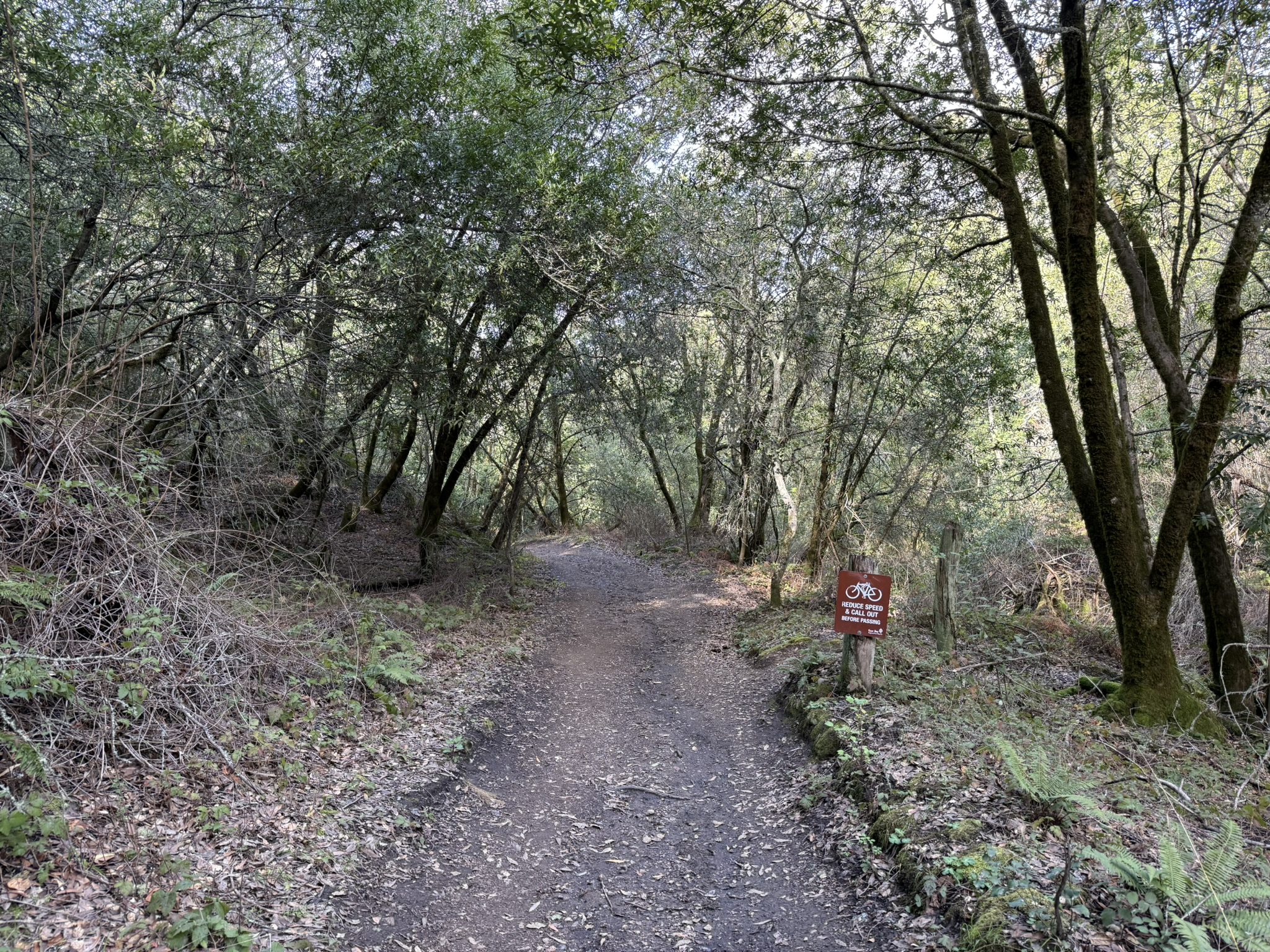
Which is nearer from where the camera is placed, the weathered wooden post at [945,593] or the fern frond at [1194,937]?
the fern frond at [1194,937]

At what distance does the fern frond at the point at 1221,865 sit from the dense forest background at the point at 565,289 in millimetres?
2933

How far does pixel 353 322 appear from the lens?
9695 mm

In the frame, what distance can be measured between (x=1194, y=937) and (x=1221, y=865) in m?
0.50

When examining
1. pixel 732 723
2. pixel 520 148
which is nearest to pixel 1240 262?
pixel 732 723

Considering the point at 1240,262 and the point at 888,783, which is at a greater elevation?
the point at 1240,262

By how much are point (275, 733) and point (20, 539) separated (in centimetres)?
212

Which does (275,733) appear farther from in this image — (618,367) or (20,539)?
(618,367)

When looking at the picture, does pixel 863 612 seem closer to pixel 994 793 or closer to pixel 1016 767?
pixel 994 793

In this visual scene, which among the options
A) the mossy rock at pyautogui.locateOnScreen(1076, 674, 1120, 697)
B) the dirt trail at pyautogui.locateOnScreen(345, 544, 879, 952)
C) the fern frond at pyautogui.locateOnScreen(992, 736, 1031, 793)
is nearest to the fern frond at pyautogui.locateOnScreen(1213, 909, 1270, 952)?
the fern frond at pyautogui.locateOnScreen(992, 736, 1031, 793)

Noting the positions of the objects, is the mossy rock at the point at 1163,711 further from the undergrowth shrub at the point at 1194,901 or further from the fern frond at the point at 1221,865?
the fern frond at the point at 1221,865

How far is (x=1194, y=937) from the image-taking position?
8.70ft

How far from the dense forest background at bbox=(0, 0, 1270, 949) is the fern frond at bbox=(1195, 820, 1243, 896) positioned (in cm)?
293

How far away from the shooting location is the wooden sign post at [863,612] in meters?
6.54

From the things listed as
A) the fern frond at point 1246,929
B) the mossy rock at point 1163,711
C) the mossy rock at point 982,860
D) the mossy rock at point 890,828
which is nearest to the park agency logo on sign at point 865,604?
the mossy rock at point 1163,711
